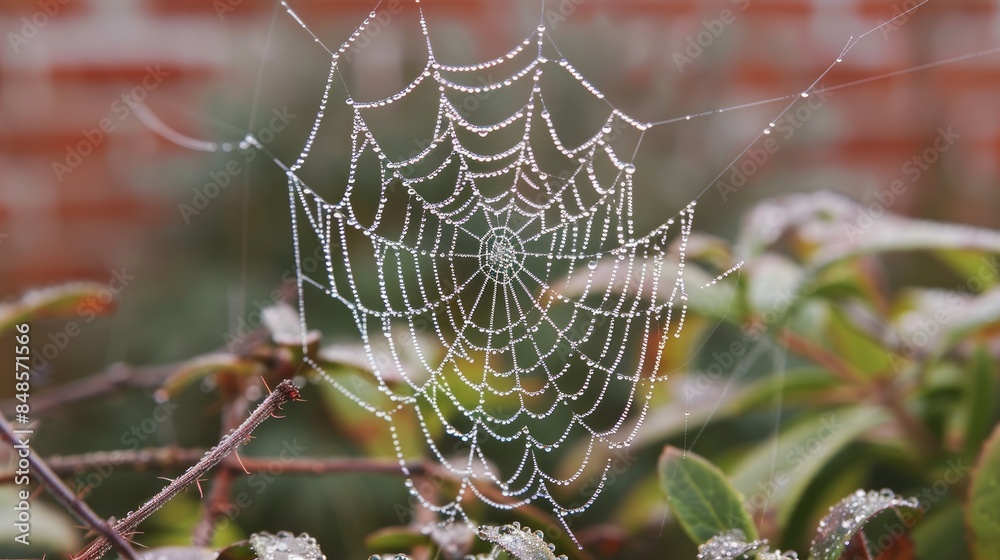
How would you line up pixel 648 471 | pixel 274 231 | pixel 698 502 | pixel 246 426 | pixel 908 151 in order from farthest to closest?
pixel 908 151
pixel 274 231
pixel 648 471
pixel 698 502
pixel 246 426

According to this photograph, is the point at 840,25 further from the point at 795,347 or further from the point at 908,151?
the point at 795,347

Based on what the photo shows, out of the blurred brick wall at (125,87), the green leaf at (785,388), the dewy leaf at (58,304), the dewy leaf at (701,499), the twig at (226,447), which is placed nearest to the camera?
the twig at (226,447)

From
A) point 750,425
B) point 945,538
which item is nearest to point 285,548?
point 945,538

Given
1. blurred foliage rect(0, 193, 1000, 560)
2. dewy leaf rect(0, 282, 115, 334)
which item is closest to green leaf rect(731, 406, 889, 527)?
blurred foliage rect(0, 193, 1000, 560)

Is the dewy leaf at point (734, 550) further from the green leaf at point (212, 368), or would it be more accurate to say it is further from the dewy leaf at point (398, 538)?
the green leaf at point (212, 368)

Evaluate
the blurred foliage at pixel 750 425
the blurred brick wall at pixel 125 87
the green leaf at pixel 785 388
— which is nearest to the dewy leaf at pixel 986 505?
the blurred foliage at pixel 750 425

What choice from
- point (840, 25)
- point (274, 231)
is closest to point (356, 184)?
point (274, 231)

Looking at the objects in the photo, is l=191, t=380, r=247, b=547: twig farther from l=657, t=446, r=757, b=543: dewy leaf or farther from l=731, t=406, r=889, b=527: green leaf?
l=731, t=406, r=889, b=527: green leaf
